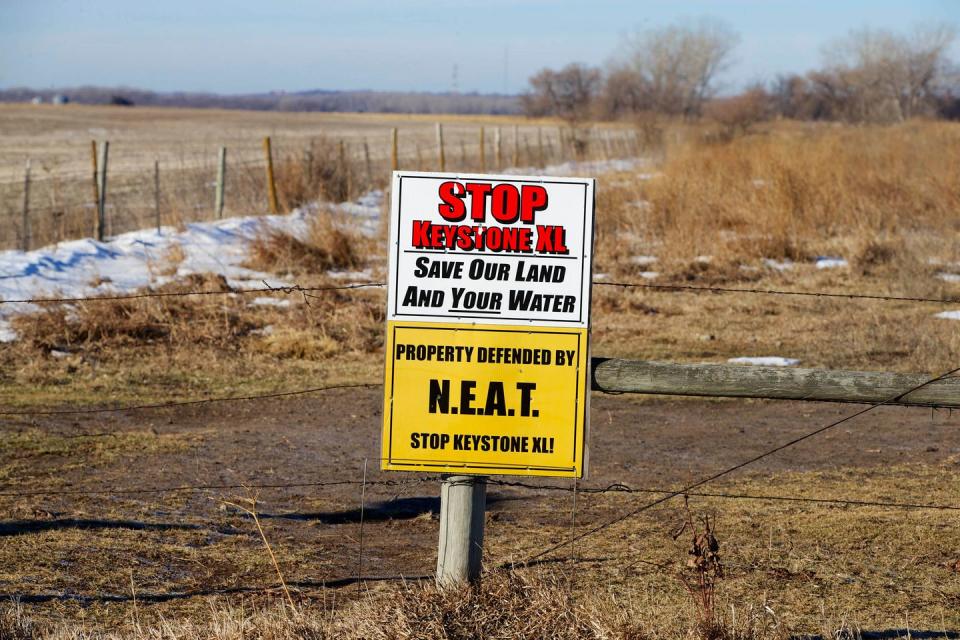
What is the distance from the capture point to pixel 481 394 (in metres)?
4.06

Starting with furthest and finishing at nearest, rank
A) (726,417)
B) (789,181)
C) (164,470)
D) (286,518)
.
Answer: (789,181), (726,417), (164,470), (286,518)

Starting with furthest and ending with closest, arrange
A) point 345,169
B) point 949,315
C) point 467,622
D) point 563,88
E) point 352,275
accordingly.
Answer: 1. point 563,88
2. point 345,169
3. point 352,275
4. point 949,315
5. point 467,622

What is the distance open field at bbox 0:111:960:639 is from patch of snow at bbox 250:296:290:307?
19 centimetres

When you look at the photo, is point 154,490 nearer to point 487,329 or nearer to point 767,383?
point 487,329

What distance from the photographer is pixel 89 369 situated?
10.3 m

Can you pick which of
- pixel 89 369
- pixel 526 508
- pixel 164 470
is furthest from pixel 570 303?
pixel 89 369

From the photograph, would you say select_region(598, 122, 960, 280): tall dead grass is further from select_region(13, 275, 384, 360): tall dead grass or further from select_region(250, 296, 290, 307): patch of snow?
select_region(13, 275, 384, 360): tall dead grass

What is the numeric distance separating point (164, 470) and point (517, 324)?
415 cm

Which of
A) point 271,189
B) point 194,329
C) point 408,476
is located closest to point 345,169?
point 271,189

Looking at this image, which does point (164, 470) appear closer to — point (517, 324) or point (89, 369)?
point (89, 369)

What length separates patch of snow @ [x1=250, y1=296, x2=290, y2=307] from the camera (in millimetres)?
12891

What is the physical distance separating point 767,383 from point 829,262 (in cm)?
1367

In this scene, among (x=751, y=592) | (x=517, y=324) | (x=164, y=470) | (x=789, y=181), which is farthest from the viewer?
(x=789, y=181)

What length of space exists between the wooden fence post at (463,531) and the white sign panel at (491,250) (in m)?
0.63
